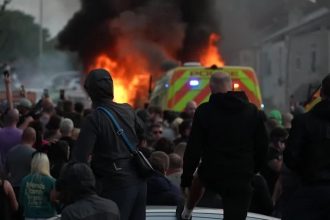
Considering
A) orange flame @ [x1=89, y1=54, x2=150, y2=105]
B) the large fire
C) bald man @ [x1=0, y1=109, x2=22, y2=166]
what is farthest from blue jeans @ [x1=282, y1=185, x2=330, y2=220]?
orange flame @ [x1=89, y1=54, x2=150, y2=105]

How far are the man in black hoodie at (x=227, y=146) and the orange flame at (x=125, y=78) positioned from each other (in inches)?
611

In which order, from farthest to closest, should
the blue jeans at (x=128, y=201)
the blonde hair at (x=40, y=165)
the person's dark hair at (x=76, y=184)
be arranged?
the blonde hair at (x=40, y=165)
the blue jeans at (x=128, y=201)
the person's dark hair at (x=76, y=184)

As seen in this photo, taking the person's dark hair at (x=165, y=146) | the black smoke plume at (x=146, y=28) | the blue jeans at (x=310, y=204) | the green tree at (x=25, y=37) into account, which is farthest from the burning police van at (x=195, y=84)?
the green tree at (x=25, y=37)

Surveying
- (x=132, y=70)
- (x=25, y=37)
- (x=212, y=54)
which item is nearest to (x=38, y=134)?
(x=132, y=70)

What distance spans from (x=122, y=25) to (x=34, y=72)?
23539mm

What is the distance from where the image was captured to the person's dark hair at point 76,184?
528 centimetres

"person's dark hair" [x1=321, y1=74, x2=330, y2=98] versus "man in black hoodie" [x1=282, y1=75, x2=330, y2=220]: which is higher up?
"person's dark hair" [x1=321, y1=74, x2=330, y2=98]

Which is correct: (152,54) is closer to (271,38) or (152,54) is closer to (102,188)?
(102,188)

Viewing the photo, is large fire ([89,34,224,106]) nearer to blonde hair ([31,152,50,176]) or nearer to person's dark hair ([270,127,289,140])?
person's dark hair ([270,127,289,140])

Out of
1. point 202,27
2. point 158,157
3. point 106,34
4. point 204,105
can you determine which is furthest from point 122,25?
point 204,105

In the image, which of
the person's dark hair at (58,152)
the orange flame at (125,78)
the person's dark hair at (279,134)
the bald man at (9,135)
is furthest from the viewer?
the orange flame at (125,78)

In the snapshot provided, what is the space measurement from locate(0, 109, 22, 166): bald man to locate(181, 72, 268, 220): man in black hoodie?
449 centimetres

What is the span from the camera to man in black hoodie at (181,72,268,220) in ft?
20.6

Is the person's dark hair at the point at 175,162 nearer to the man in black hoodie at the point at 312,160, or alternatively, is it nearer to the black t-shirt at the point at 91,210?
the man in black hoodie at the point at 312,160
